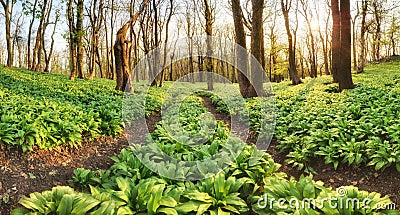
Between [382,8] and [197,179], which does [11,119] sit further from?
[382,8]

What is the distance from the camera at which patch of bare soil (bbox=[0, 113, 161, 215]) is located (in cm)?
374

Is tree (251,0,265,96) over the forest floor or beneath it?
over

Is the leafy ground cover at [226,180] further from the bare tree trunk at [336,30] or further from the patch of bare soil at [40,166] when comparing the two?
the bare tree trunk at [336,30]

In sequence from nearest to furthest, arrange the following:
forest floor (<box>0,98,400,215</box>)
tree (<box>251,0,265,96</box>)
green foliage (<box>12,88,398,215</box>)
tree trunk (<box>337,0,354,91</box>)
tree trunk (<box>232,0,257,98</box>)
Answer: green foliage (<box>12,88,398,215</box>) < forest floor (<box>0,98,400,215</box>) < tree trunk (<box>337,0,354,91</box>) < tree (<box>251,0,265,96</box>) < tree trunk (<box>232,0,257,98</box>)

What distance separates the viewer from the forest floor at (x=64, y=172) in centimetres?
385

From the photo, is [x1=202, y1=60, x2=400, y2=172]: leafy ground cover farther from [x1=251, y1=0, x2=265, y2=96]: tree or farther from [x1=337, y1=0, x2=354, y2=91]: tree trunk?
[x1=251, y1=0, x2=265, y2=96]: tree

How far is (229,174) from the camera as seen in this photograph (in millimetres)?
4465

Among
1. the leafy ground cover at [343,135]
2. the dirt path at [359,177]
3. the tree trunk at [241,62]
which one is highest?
the tree trunk at [241,62]

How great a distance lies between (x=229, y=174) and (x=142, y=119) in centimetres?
501

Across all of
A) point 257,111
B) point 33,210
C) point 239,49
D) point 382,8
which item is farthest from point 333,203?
point 382,8

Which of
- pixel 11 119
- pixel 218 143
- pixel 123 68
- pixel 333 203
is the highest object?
pixel 123 68

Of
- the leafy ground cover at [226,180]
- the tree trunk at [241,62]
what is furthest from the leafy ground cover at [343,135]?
the tree trunk at [241,62]

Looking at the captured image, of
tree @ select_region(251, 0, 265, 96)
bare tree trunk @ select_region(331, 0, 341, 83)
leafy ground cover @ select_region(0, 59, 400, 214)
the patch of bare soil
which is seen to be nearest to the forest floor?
the patch of bare soil

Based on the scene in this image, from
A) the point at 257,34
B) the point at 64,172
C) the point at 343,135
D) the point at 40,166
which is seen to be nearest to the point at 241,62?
the point at 257,34
